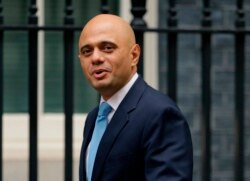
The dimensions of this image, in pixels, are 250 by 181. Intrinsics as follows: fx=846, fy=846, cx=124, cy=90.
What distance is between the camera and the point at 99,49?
2.82 meters

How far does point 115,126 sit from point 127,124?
0.04 metres

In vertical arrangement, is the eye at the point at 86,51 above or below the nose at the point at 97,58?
above

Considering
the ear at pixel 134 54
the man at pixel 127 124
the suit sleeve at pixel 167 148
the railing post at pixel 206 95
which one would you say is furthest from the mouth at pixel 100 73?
the railing post at pixel 206 95

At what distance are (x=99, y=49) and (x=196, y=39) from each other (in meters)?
3.71

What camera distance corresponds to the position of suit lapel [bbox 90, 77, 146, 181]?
9.30 ft

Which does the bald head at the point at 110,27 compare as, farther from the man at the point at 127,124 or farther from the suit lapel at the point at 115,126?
the suit lapel at the point at 115,126

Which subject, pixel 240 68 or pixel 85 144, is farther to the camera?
pixel 240 68

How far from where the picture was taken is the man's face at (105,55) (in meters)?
2.82

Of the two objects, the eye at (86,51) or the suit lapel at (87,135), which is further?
the suit lapel at (87,135)

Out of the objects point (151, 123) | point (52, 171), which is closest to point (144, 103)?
point (151, 123)

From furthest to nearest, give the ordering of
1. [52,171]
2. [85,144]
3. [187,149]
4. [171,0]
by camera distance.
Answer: [52,171], [171,0], [85,144], [187,149]

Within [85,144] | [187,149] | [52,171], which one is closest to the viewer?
[187,149]

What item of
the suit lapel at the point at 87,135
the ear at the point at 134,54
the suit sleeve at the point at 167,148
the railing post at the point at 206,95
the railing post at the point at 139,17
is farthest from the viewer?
the railing post at the point at 206,95

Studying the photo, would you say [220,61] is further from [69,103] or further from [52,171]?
[69,103]
